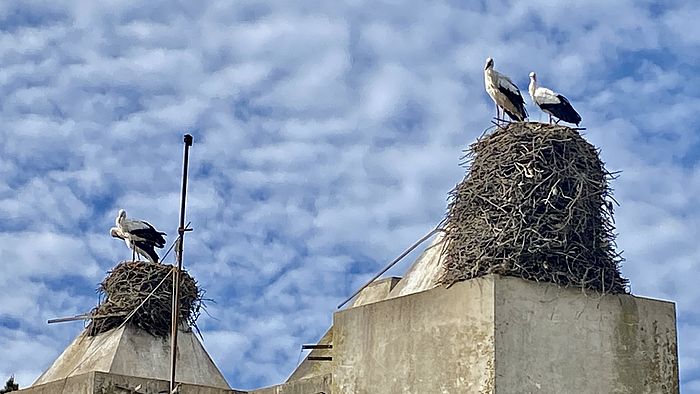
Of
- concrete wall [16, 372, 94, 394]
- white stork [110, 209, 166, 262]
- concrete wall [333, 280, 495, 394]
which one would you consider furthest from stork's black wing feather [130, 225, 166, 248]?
concrete wall [333, 280, 495, 394]

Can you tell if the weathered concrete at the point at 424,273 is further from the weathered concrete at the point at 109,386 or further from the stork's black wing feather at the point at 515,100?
the weathered concrete at the point at 109,386

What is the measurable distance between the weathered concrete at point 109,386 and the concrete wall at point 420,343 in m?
2.89

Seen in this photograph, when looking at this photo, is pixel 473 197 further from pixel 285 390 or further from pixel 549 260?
pixel 285 390

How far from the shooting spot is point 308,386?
13914 mm

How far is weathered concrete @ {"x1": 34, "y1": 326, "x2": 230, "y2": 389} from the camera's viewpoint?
16234 millimetres

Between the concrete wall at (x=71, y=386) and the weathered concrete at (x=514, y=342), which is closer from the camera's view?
the weathered concrete at (x=514, y=342)

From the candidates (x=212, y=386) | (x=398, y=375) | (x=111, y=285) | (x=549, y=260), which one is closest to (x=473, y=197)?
(x=549, y=260)

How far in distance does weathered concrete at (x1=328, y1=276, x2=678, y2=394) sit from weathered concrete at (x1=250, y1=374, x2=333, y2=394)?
872mm

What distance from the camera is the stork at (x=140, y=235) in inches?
734

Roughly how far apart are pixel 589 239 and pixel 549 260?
0.47m

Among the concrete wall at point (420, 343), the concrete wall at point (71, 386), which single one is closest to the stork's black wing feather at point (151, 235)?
the concrete wall at point (71, 386)

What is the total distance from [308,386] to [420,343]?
216 cm

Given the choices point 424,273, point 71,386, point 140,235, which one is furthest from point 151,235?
point 424,273

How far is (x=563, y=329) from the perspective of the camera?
12.0m
